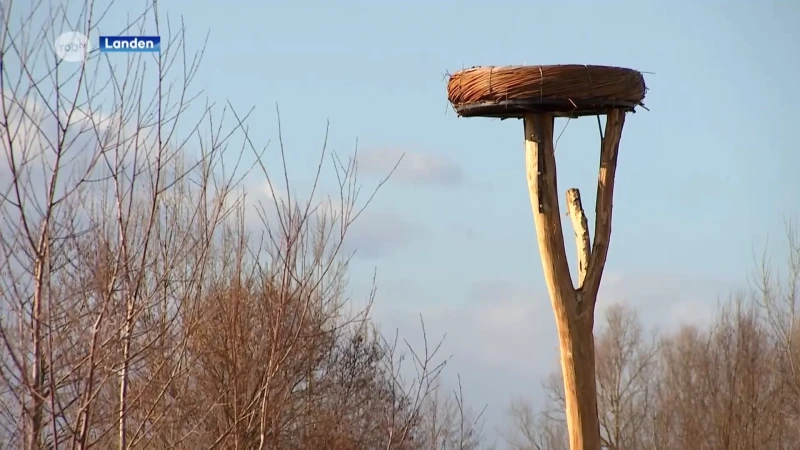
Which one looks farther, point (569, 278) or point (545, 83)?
point (569, 278)

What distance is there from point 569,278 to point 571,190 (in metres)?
0.39

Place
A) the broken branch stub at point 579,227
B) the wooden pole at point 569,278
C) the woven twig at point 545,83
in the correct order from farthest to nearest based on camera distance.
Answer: the broken branch stub at point 579,227
the wooden pole at point 569,278
the woven twig at point 545,83

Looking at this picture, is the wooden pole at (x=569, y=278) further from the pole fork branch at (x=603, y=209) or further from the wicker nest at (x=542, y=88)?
the wicker nest at (x=542, y=88)

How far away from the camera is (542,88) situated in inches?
146

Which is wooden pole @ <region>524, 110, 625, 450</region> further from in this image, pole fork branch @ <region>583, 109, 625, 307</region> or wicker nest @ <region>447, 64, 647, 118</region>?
wicker nest @ <region>447, 64, 647, 118</region>

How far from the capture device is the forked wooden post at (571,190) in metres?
3.76

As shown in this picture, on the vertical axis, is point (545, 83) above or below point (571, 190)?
above

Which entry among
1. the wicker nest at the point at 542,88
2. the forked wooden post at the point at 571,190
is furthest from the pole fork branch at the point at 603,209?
the wicker nest at the point at 542,88

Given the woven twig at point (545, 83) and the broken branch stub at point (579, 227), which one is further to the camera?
the broken branch stub at point (579, 227)

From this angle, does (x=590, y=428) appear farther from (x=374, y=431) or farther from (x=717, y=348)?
(x=717, y=348)

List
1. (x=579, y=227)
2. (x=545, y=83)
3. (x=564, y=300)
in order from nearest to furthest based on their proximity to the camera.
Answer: (x=545, y=83) → (x=564, y=300) → (x=579, y=227)

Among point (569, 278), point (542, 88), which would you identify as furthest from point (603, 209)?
point (542, 88)

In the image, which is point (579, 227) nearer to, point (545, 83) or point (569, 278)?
point (569, 278)

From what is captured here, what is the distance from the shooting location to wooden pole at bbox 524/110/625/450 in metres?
3.99
